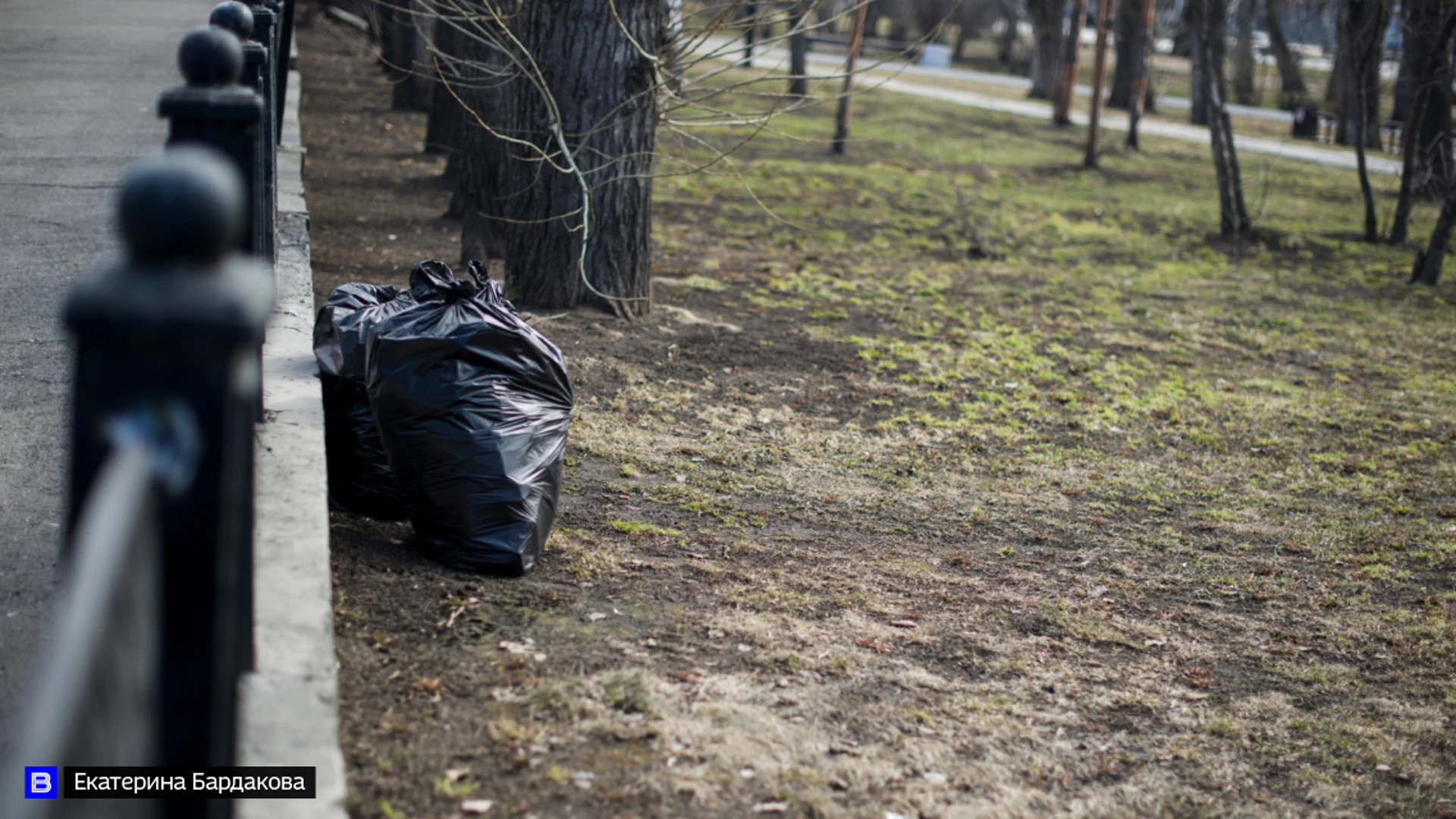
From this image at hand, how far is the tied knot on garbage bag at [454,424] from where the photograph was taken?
351 cm

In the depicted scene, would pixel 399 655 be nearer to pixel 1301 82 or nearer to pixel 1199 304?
pixel 1199 304

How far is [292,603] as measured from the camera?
8.59 ft

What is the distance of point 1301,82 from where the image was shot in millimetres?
32000

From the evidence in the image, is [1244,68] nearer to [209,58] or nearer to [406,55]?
[406,55]

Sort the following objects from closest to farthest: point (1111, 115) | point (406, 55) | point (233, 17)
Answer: point (233, 17), point (406, 55), point (1111, 115)

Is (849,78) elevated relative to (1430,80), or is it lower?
lower

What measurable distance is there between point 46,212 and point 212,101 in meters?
4.41

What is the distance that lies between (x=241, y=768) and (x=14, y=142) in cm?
654

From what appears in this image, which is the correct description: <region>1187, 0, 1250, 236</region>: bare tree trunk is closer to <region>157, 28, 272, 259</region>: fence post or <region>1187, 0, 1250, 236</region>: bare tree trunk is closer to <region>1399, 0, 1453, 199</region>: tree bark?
<region>1399, 0, 1453, 199</region>: tree bark

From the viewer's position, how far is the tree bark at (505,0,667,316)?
21.5 ft

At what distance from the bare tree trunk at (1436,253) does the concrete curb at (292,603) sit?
10568mm

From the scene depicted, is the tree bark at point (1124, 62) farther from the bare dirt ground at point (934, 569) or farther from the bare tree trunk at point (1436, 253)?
the bare dirt ground at point (934, 569)

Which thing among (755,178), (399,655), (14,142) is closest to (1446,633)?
(399,655)

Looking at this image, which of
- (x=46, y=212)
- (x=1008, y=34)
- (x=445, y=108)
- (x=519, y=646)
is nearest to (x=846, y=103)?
(x=445, y=108)
